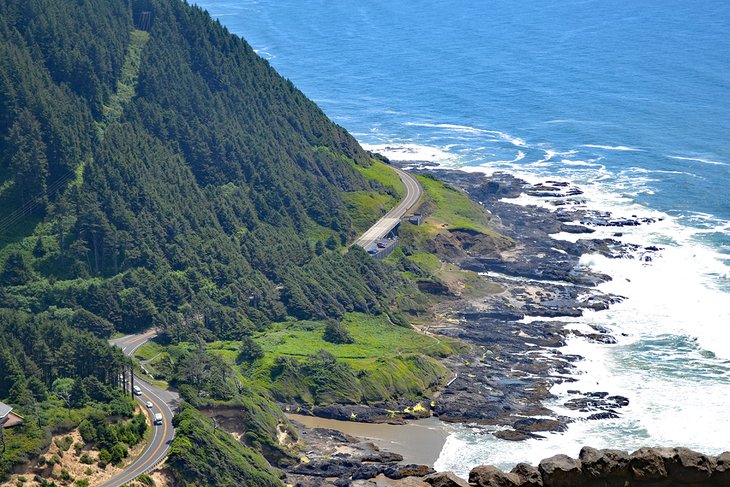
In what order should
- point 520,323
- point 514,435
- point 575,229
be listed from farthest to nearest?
1. point 575,229
2. point 520,323
3. point 514,435

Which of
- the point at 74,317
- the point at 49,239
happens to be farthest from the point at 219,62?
the point at 74,317

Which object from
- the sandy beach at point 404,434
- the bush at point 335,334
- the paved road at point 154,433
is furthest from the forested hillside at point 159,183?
the sandy beach at point 404,434

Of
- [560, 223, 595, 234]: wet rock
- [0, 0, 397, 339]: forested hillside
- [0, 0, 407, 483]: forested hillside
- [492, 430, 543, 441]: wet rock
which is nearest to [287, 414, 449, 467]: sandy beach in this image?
[492, 430, 543, 441]: wet rock

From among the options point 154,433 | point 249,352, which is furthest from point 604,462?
point 249,352

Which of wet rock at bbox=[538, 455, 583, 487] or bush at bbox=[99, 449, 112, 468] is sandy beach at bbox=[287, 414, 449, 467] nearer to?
bush at bbox=[99, 449, 112, 468]

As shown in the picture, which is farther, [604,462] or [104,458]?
[104,458]

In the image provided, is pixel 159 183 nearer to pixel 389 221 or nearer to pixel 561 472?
pixel 389 221
